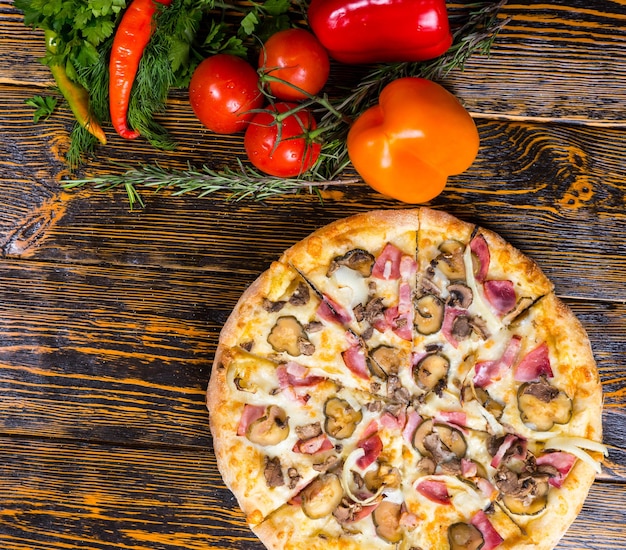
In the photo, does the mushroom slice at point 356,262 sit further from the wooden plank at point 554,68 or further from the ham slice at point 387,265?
the wooden plank at point 554,68

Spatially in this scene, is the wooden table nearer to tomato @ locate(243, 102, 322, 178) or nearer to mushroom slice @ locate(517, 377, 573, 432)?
tomato @ locate(243, 102, 322, 178)

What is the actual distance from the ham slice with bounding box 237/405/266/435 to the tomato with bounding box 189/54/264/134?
153cm

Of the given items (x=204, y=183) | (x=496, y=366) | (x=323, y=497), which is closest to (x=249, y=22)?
(x=204, y=183)

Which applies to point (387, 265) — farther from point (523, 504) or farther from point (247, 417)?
point (523, 504)

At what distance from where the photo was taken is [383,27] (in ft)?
10.3

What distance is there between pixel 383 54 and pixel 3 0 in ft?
7.45

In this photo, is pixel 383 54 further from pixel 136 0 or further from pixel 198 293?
pixel 198 293

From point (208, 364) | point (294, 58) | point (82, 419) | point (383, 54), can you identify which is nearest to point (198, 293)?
point (208, 364)

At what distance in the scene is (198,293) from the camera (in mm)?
3805

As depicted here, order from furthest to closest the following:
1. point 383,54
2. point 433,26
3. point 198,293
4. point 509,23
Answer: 1. point 198,293
2. point 509,23
3. point 383,54
4. point 433,26

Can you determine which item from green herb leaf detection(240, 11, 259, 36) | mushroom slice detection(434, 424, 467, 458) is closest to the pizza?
mushroom slice detection(434, 424, 467, 458)

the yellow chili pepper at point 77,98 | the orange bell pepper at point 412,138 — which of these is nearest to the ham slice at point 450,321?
the orange bell pepper at point 412,138

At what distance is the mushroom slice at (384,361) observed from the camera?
11.4ft

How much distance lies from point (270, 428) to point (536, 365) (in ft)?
4.73
